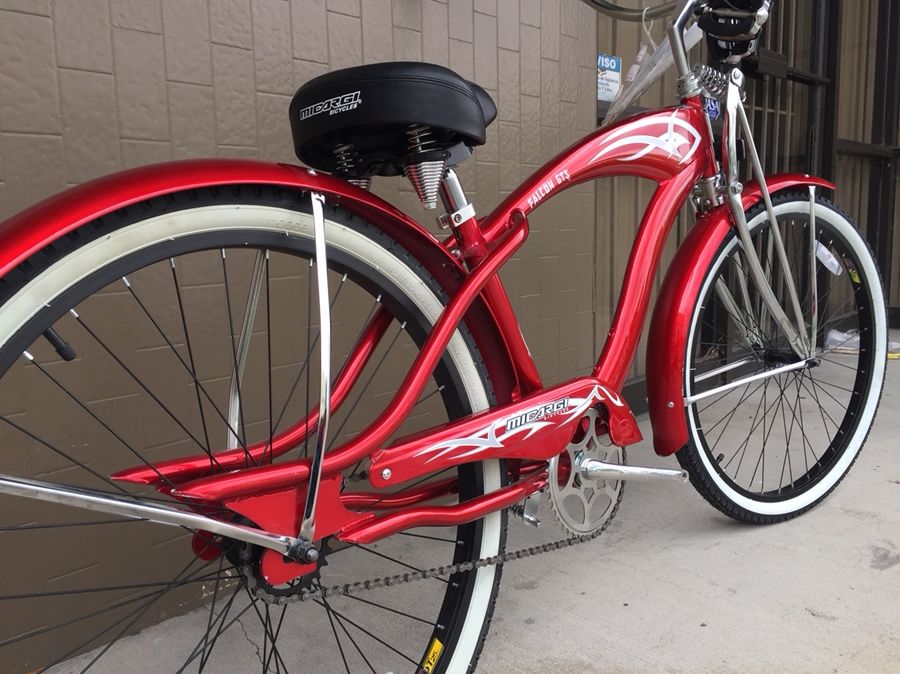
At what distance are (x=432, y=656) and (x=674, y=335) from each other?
3.14 ft

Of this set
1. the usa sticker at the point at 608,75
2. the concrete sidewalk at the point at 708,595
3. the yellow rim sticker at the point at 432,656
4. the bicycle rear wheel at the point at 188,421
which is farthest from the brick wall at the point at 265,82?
the yellow rim sticker at the point at 432,656

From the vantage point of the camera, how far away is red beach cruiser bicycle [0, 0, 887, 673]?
3.70 ft

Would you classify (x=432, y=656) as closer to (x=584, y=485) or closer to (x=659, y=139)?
(x=584, y=485)

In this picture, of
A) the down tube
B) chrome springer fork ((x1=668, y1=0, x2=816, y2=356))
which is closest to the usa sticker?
chrome springer fork ((x1=668, y1=0, x2=816, y2=356))

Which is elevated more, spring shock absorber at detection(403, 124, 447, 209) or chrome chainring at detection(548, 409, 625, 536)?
spring shock absorber at detection(403, 124, 447, 209)

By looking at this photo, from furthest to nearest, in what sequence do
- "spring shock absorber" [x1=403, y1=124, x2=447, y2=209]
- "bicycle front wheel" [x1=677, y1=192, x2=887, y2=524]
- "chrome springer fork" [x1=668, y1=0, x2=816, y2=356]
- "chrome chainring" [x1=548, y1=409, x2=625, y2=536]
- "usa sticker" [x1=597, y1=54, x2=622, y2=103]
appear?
"usa sticker" [x1=597, y1=54, x2=622, y2=103] → "bicycle front wheel" [x1=677, y1=192, x2=887, y2=524] → "chrome springer fork" [x1=668, y1=0, x2=816, y2=356] → "chrome chainring" [x1=548, y1=409, x2=625, y2=536] → "spring shock absorber" [x1=403, y1=124, x2=447, y2=209]

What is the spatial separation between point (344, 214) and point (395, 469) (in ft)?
1.43

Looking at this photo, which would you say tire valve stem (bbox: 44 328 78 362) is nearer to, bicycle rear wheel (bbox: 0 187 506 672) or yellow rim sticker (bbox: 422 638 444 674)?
bicycle rear wheel (bbox: 0 187 506 672)

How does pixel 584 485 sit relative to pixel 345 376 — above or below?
below

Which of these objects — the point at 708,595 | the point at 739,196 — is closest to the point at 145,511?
the point at 708,595

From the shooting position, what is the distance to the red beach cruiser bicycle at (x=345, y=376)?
1129 millimetres

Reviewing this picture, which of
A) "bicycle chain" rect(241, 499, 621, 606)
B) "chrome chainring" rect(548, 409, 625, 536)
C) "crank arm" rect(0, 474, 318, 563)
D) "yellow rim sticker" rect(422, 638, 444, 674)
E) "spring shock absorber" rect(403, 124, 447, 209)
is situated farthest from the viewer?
"chrome chainring" rect(548, 409, 625, 536)

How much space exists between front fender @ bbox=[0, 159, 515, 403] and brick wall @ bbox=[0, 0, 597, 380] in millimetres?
686

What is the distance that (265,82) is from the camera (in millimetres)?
1984
